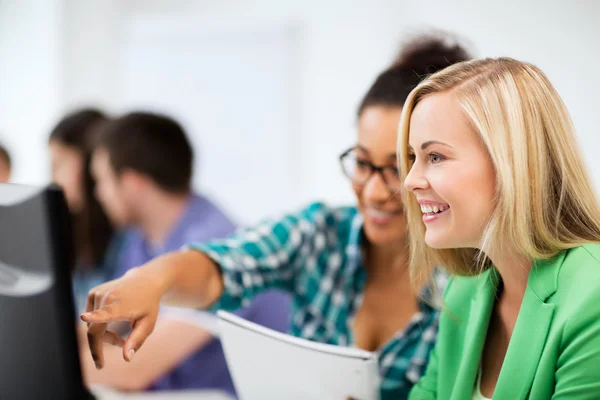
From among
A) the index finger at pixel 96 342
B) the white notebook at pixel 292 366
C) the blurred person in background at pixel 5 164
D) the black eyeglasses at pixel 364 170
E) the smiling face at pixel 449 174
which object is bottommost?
the blurred person in background at pixel 5 164

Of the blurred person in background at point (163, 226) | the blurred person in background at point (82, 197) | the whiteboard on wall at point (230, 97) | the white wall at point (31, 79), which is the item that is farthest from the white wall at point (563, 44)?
the white wall at point (31, 79)

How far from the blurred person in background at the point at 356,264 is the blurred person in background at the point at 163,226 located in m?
0.42

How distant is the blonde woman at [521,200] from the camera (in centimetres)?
78

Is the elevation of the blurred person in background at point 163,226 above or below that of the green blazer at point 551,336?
below

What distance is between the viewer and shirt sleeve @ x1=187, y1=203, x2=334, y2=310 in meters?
1.21

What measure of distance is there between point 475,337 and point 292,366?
269 millimetres

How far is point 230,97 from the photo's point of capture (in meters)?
4.20

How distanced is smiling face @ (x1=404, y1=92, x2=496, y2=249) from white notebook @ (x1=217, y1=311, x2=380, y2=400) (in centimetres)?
20

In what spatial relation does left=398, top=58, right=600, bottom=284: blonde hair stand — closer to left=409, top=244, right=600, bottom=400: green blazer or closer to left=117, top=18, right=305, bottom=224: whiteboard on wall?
left=409, top=244, right=600, bottom=400: green blazer

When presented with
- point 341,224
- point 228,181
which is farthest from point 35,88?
point 341,224

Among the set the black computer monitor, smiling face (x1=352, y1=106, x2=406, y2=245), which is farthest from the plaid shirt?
the black computer monitor

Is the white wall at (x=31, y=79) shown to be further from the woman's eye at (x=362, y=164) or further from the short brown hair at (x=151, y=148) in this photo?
the woman's eye at (x=362, y=164)

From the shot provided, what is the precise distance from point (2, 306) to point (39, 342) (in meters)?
0.06

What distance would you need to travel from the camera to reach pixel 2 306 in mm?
738
